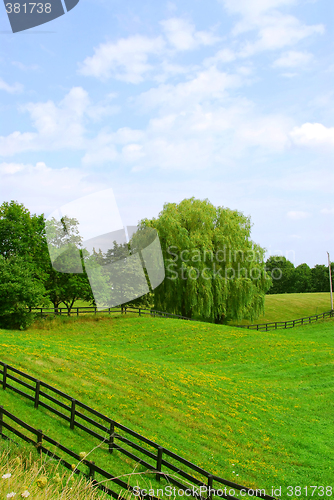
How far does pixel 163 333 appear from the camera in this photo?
25.5 metres

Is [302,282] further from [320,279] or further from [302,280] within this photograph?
[320,279]

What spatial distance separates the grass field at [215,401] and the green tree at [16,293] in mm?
6847

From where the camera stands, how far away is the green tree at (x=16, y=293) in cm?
2372

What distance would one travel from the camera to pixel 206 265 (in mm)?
31516

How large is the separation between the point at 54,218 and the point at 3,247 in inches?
221

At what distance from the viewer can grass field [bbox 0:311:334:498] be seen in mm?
8852

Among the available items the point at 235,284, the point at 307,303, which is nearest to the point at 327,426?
the point at 235,284

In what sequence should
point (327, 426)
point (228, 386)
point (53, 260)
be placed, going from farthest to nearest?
1. point (53, 260)
2. point (228, 386)
3. point (327, 426)

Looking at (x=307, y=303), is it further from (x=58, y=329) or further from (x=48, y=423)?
(x=48, y=423)

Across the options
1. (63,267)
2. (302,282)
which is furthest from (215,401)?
(302,282)

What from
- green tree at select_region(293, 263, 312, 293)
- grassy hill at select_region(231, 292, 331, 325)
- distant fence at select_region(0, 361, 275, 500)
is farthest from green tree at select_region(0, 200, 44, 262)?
green tree at select_region(293, 263, 312, 293)

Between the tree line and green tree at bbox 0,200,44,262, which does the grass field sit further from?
green tree at bbox 0,200,44,262

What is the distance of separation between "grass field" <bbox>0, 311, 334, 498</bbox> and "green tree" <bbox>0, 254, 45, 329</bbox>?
22.5 ft

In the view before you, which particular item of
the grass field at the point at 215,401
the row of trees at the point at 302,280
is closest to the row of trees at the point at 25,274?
the grass field at the point at 215,401
